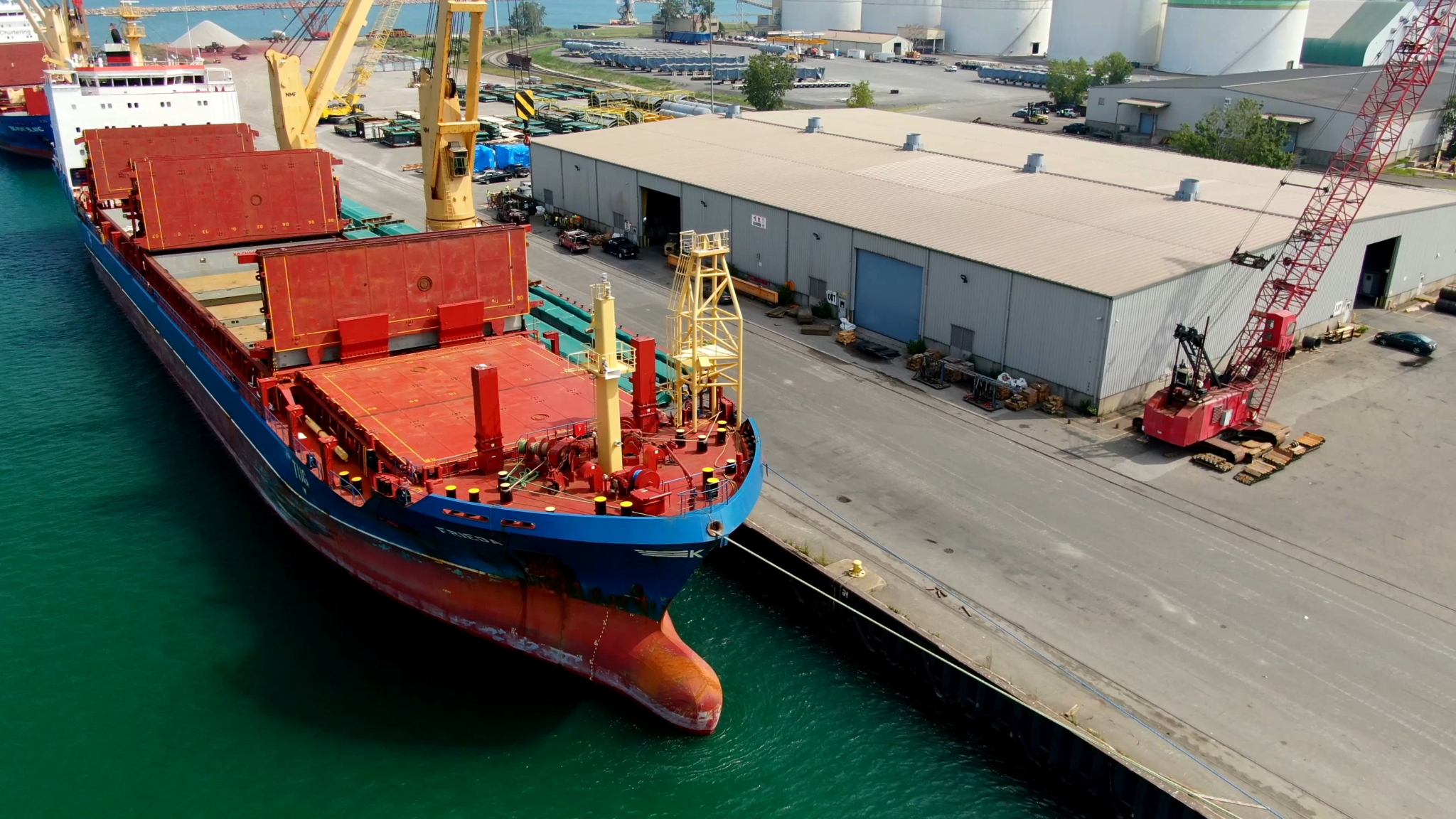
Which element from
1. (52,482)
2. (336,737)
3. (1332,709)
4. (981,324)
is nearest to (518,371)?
(336,737)

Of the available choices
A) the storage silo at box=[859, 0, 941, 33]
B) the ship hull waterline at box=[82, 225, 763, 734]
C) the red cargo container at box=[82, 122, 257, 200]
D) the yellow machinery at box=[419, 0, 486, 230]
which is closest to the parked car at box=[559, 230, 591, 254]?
the red cargo container at box=[82, 122, 257, 200]

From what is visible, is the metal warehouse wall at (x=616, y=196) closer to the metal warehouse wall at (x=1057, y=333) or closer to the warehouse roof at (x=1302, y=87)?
the metal warehouse wall at (x=1057, y=333)

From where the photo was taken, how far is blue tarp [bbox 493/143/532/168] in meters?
77.2

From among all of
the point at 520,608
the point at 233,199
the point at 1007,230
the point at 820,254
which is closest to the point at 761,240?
the point at 820,254

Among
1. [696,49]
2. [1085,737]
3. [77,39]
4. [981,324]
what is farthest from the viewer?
[696,49]

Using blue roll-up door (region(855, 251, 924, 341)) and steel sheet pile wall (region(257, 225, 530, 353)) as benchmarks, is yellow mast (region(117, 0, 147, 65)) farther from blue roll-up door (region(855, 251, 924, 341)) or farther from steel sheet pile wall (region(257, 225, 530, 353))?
blue roll-up door (region(855, 251, 924, 341))

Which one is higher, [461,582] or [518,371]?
[518,371]

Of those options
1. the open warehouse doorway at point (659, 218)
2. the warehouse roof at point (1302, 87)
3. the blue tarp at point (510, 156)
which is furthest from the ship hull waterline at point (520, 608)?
the warehouse roof at point (1302, 87)

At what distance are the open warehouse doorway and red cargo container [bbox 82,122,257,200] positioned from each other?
66.4 feet

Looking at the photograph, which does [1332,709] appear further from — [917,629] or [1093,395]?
[1093,395]

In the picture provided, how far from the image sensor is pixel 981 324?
39.0 metres

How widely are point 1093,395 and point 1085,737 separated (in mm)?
18066

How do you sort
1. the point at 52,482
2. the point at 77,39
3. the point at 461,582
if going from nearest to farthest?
the point at 461,582 → the point at 52,482 → the point at 77,39

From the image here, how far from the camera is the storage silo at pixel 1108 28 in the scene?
13588 cm
